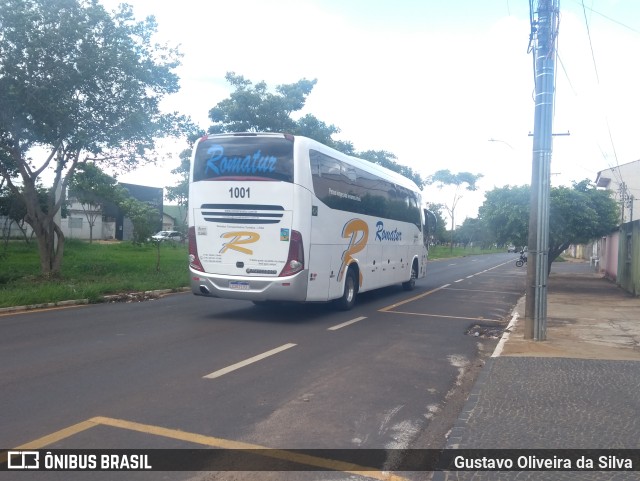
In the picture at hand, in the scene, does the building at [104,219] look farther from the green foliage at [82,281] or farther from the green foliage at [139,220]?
the green foliage at [82,281]

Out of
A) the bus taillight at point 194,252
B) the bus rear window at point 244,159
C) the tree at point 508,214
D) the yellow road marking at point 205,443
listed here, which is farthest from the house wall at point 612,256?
the yellow road marking at point 205,443

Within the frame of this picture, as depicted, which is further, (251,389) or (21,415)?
(251,389)

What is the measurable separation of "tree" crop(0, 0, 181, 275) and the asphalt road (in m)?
6.12

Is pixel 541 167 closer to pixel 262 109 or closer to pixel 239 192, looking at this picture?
Answer: pixel 239 192

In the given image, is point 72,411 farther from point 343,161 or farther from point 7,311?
point 343,161

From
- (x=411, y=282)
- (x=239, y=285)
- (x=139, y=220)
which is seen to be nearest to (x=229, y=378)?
(x=239, y=285)

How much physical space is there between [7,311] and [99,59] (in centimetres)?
761

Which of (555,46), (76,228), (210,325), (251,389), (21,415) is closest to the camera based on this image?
(21,415)

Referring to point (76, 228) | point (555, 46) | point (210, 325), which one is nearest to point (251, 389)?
point (210, 325)

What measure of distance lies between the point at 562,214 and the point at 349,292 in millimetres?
13458

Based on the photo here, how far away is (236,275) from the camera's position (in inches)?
476

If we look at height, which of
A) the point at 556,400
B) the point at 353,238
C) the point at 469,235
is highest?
the point at 469,235

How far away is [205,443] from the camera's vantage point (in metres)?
5.18

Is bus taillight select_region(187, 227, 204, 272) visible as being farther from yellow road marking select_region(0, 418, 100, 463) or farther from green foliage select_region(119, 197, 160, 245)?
green foliage select_region(119, 197, 160, 245)
